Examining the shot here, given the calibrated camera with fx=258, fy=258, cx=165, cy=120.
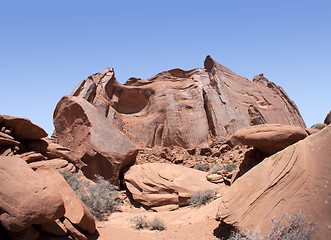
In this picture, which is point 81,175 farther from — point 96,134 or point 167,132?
point 167,132

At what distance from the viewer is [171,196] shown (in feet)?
29.7

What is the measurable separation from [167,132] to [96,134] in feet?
30.2

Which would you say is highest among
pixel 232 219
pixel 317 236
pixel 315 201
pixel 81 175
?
pixel 315 201

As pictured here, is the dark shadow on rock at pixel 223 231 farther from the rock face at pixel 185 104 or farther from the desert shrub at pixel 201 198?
the rock face at pixel 185 104

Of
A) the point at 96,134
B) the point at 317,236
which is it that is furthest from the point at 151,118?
the point at 317,236

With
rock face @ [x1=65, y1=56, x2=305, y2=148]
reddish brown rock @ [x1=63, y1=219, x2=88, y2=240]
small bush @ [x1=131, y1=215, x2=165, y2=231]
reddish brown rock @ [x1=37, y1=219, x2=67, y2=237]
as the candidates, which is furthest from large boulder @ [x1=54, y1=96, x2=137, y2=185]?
rock face @ [x1=65, y1=56, x2=305, y2=148]

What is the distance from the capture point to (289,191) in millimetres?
4488

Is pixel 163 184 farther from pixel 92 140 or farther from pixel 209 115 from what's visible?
pixel 209 115

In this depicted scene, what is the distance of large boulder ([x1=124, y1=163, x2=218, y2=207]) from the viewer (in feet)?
29.6

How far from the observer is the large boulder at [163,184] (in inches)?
356

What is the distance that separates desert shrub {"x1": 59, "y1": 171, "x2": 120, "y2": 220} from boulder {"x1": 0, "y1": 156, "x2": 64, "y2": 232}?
3.02 metres

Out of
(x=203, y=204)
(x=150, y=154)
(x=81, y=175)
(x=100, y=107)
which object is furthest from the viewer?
(x=100, y=107)

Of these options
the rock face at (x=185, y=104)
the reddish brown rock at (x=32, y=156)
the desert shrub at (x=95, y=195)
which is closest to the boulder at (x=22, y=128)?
the reddish brown rock at (x=32, y=156)

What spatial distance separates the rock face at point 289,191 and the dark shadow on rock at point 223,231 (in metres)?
0.31
